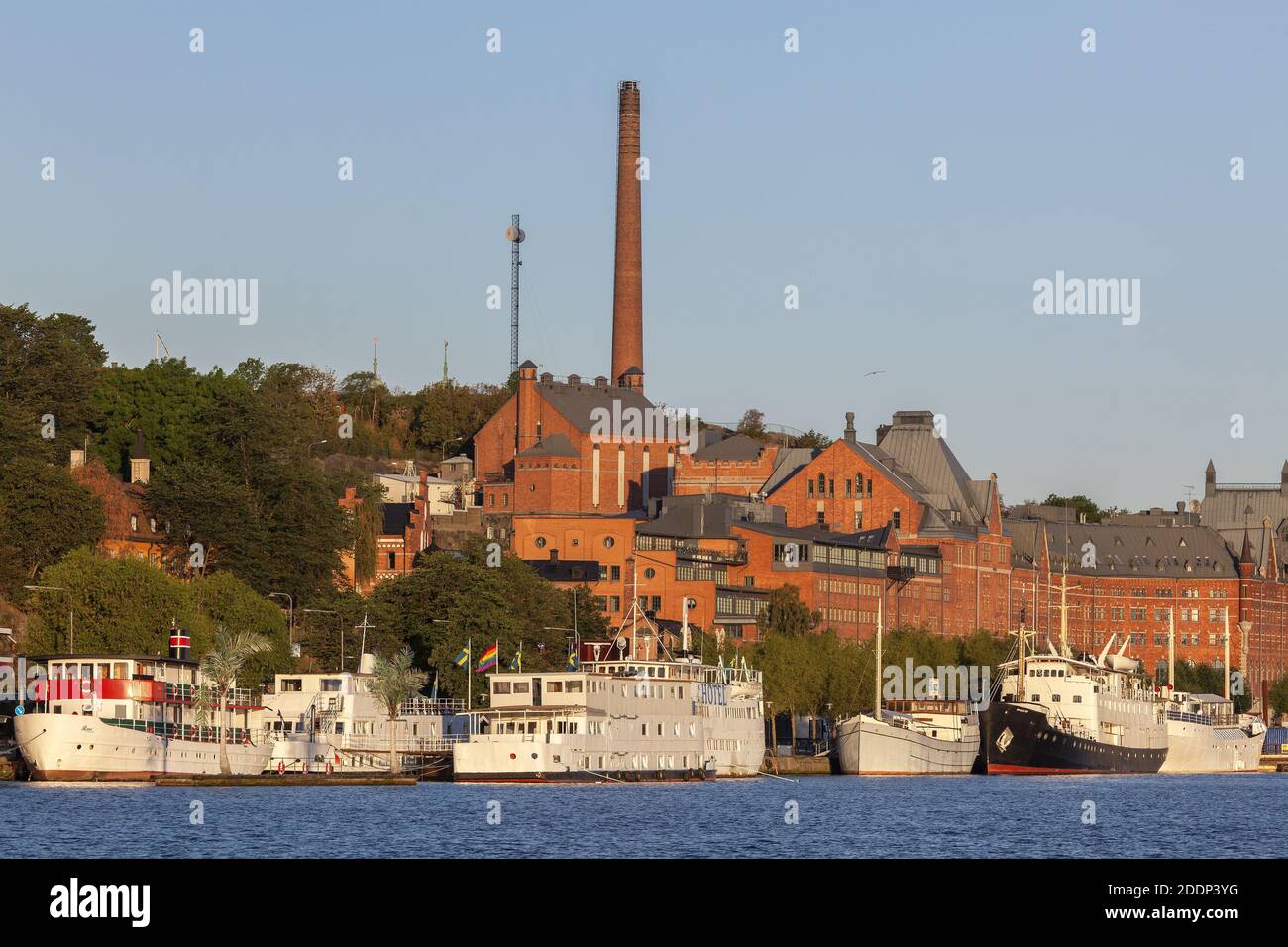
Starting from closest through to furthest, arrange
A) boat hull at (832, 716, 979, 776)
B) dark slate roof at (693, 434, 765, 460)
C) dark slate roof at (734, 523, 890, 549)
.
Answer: boat hull at (832, 716, 979, 776), dark slate roof at (734, 523, 890, 549), dark slate roof at (693, 434, 765, 460)

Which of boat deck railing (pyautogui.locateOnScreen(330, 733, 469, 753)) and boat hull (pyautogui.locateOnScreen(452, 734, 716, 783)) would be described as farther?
boat deck railing (pyautogui.locateOnScreen(330, 733, 469, 753))

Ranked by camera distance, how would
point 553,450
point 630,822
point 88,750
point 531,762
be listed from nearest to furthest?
point 630,822, point 88,750, point 531,762, point 553,450

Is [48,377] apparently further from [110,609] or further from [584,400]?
[584,400]

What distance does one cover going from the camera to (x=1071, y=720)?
4791 inches

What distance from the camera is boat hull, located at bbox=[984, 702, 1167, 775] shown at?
11775 centimetres

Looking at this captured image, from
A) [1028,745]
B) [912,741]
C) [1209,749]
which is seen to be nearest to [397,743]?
[912,741]

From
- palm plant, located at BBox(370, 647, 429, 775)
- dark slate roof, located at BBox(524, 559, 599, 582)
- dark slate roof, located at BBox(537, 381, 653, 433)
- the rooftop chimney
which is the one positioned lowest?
palm plant, located at BBox(370, 647, 429, 775)

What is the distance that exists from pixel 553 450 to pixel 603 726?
8366 centimetres

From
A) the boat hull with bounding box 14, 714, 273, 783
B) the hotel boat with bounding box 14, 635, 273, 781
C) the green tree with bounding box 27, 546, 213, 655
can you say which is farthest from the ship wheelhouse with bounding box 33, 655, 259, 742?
the green tree with bounding box 27, 546, 213, 655

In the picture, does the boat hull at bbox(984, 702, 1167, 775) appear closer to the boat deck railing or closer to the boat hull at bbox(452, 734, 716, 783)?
the boat deck railing

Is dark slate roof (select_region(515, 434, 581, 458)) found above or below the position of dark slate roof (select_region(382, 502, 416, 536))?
above

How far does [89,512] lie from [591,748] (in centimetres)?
3746

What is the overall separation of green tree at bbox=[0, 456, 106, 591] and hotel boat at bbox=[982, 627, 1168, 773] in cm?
4671

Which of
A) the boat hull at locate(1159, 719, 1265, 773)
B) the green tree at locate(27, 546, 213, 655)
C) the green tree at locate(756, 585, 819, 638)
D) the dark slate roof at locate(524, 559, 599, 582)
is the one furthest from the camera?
the dark slate roof at locate(524, 559, 599, 582)
